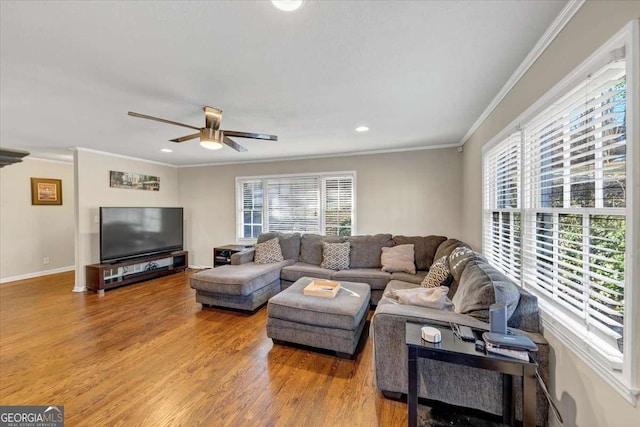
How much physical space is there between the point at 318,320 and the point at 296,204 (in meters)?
3.16

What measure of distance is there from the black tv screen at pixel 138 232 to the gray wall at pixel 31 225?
2.38 meters

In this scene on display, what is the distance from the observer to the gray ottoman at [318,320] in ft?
7.75

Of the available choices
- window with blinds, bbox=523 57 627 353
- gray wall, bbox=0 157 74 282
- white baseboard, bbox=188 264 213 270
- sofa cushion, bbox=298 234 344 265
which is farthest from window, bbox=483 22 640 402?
gray wall, bbox=0 157 74 282

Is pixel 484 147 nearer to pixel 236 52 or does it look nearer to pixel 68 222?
pixel 236 52

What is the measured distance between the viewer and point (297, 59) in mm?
1803

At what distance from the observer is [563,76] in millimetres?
1427

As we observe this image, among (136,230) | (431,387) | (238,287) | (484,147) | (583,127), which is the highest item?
(484,147)

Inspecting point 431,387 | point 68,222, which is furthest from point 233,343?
point 68,222

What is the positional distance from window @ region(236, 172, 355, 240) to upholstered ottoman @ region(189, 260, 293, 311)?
1.74 metres

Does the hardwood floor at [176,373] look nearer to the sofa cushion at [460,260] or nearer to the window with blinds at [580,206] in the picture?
the sofa cushion at [460,260]

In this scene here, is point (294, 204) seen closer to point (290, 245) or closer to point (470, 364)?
point (290, 245)

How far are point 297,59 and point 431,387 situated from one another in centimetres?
244

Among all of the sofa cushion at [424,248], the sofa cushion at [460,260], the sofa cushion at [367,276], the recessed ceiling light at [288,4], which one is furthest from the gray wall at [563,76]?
the sofa cushion at [424,248]

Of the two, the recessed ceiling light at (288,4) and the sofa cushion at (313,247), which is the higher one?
the recessed ceiling light at (288,4)
